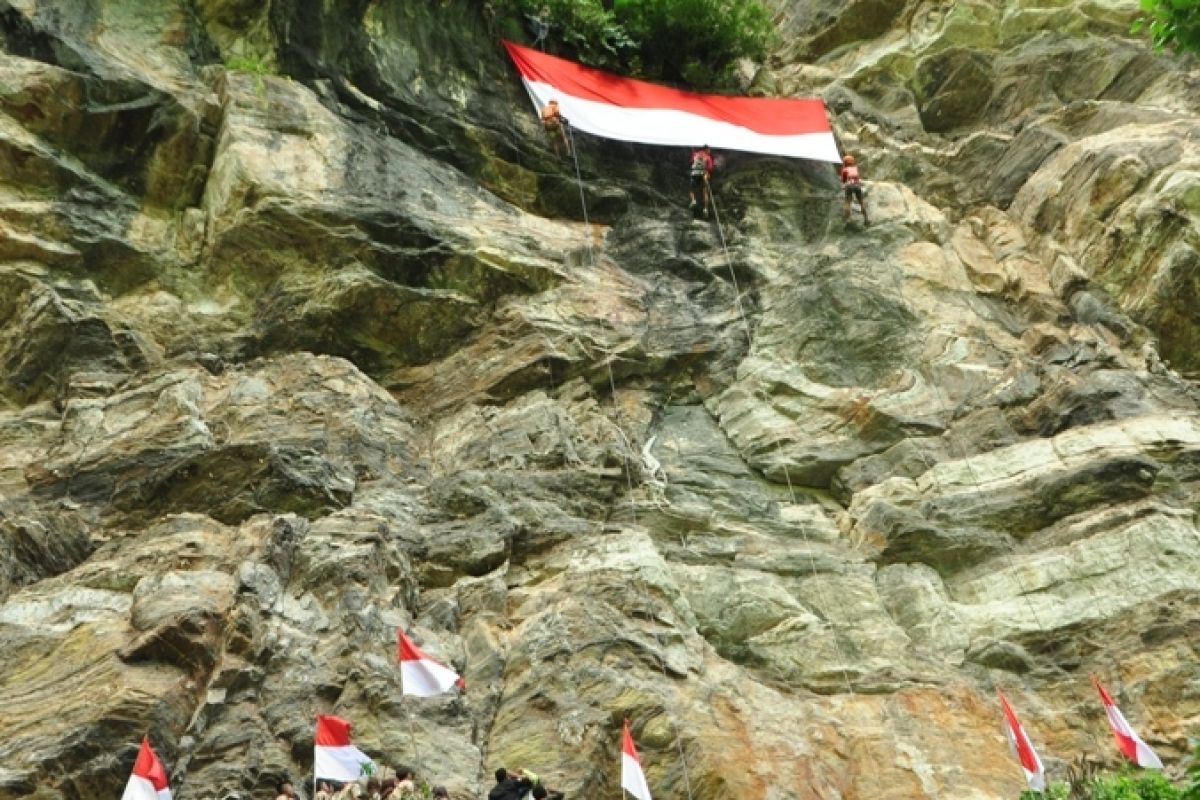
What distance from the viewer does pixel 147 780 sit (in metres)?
9.41

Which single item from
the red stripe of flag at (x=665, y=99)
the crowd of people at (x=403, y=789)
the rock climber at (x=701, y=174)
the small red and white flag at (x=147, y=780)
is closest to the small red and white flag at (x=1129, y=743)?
the crowd of people at (x=403, y=789)

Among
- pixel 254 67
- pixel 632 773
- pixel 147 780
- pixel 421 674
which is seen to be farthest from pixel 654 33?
pixel 147 780

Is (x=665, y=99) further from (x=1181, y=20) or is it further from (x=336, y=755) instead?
(x=336, y=755)

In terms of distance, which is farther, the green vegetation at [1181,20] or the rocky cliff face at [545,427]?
the rocky cliff face at [545,427]

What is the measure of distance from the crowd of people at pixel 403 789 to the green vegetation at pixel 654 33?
16.3 m

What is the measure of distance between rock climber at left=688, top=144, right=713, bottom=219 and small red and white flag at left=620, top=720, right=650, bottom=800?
12.2 m

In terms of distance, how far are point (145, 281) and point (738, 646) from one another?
983 cm

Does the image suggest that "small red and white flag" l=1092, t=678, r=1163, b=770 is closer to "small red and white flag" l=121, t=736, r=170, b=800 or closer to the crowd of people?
the crowd of people

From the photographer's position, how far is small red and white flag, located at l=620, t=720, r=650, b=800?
33.1 ft

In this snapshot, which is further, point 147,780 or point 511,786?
point 511,786

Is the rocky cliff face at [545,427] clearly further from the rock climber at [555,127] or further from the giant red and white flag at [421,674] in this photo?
the giant red and white flag at [421,674]

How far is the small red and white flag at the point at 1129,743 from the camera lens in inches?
429

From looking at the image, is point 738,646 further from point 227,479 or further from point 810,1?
point 810,1

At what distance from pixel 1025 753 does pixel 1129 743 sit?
3.60 feet
